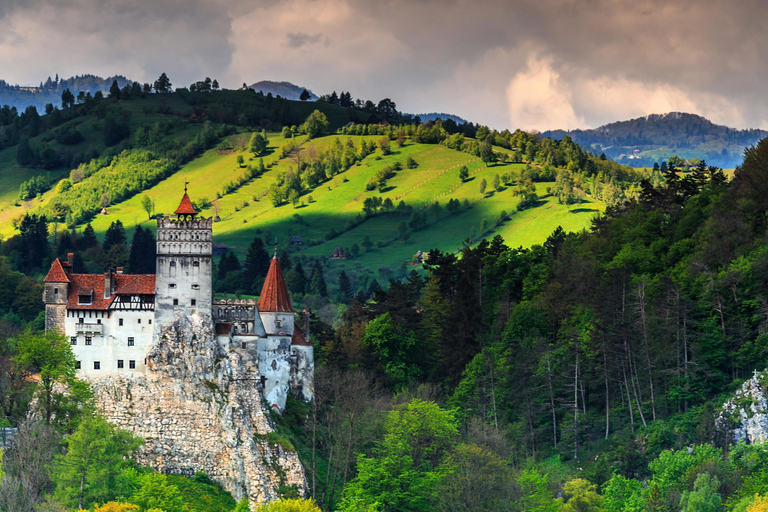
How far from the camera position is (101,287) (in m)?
91.9

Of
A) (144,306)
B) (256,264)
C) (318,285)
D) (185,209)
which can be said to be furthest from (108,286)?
(318,285)

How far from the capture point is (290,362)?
96938 millimetres

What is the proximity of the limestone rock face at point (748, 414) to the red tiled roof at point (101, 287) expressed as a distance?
47.6 meters

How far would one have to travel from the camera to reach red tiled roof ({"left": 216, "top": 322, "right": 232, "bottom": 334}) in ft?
301

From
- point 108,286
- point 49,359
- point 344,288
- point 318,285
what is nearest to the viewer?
point 49,359

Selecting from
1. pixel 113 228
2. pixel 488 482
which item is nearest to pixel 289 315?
pixel 488 482

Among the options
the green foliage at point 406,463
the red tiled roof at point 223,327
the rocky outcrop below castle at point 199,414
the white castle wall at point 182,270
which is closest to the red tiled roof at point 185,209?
the white castle wall at point 182,270

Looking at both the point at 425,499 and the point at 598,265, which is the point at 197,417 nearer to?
the point at 425,499

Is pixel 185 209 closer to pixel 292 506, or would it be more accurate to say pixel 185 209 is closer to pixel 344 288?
pixel 292 506

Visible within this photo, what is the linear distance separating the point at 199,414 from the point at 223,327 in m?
7.55

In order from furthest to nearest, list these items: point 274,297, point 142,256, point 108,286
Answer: point 142,256, point 274,297, point 108,286

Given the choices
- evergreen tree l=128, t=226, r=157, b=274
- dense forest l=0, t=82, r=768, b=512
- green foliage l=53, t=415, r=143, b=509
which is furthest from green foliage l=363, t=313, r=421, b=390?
evergreen tree l=128, t=226, r=157, b=274

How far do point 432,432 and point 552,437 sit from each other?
454 inches

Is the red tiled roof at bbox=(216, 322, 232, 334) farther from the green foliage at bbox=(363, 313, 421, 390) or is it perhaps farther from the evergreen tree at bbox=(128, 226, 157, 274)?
the evergreen tree at bbox=(128, 226, 157, 274)
